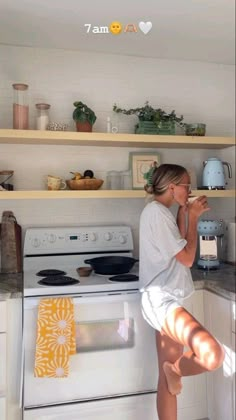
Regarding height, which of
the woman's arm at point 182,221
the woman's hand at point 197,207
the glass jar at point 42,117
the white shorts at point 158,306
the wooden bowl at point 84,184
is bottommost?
the white shorts at point 158,306

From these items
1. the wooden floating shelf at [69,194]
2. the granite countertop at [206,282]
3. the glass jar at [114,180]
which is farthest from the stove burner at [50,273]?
the glass jar at [114,180]

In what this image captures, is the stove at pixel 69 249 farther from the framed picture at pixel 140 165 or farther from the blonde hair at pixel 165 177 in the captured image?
the blonde hair at pixel 165 177

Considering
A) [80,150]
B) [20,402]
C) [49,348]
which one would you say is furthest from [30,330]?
[80,150]

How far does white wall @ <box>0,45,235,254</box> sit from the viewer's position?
2465 mm

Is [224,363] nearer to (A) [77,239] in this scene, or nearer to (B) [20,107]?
(A) [77,239]

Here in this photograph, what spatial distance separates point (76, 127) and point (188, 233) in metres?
1.03

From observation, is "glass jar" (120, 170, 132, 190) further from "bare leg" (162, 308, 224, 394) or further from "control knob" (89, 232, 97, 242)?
"bare leg" (162, 308, 224, 394)

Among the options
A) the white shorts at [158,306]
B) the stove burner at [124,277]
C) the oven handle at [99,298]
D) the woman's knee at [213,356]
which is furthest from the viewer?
the stove burner at [124,277]

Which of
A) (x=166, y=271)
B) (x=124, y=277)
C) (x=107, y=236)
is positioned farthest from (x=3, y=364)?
(x=107, y=236)

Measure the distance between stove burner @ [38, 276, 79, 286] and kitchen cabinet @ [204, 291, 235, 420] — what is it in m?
0.73

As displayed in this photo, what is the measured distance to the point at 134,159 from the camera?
2.60m

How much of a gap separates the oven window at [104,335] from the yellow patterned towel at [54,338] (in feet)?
0.27

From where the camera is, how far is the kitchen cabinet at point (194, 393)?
2.09 metres

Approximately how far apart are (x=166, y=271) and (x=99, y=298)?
1.20 feet
